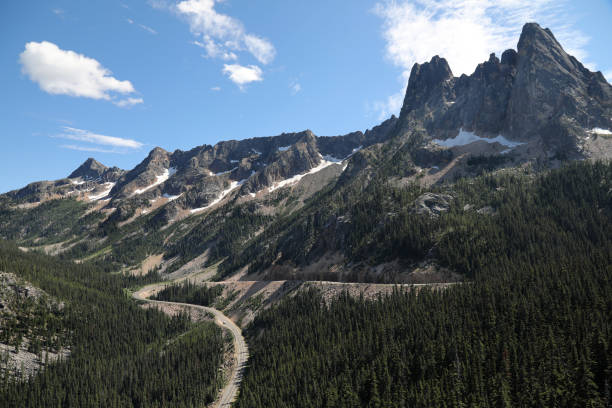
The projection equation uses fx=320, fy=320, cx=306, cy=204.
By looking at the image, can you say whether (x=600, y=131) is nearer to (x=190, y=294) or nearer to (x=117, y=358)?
(x=190, y=294)

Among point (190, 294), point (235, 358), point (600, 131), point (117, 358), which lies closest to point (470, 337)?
point (235, 358)

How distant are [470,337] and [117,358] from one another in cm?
10644

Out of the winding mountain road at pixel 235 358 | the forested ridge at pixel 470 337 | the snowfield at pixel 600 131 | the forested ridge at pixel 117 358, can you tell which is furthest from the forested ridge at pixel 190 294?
the snowfield at pixel 600 131

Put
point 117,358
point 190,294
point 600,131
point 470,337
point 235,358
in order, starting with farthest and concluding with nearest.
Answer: point 600,131, point 190,294, point 117,358, point 235,358, point 470,337

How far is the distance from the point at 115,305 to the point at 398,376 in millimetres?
128507

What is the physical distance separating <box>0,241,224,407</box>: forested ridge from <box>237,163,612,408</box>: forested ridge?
16.3m

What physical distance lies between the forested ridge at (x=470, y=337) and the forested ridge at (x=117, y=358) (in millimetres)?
16340

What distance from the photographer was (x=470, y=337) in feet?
208

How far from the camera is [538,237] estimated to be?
112 m

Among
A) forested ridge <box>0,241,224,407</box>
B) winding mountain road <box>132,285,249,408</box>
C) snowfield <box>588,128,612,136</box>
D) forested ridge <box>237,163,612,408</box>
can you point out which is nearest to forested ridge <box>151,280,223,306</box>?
winding mountain road <box>132,285,249,408</box>

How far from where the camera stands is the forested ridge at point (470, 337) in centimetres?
5103

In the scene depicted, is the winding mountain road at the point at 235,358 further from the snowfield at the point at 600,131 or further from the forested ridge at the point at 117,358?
the snowfield at the point at 600,131

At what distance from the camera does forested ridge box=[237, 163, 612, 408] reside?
51.0m

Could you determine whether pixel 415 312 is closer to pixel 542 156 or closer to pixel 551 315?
pixel 551 315
